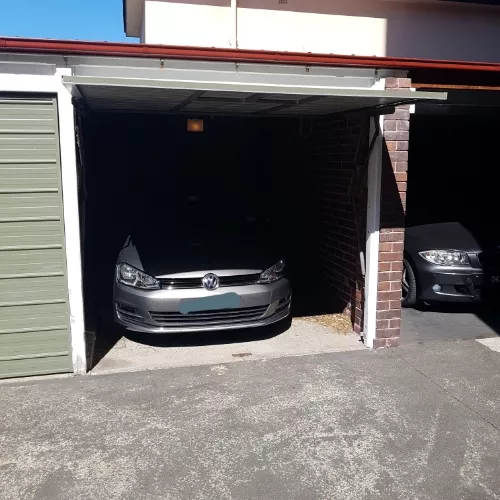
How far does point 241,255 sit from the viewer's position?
5.83 metres

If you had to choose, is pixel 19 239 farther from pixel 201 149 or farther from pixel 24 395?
pixel 201 149

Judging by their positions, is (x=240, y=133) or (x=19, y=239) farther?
(x=240, y=133)

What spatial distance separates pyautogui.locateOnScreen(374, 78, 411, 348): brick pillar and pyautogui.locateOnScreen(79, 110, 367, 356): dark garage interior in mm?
292

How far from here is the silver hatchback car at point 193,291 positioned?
17.5 ft

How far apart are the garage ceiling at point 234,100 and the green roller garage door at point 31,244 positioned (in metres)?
0.55

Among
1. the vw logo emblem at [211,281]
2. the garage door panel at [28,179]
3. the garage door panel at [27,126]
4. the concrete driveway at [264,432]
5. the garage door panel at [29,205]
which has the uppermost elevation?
the garage door panel at [27,126]

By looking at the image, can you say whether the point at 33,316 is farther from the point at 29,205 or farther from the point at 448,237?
the point at 448,237

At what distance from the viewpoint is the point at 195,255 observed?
5.75m

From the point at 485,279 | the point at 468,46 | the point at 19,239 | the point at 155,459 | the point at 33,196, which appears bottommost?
the point at 155,459

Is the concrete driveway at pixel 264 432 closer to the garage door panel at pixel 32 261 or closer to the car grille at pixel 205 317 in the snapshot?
the car grille at pixel 205 317

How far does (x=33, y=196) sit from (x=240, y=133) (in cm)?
495

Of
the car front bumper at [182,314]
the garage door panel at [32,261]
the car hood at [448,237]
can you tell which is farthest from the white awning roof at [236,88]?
the car hood at [448,237]

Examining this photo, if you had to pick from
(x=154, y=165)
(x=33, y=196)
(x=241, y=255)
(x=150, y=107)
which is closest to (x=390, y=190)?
(x=241, y=255)

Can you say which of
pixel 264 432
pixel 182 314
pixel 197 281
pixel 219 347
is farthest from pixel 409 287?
pixel 264 432
